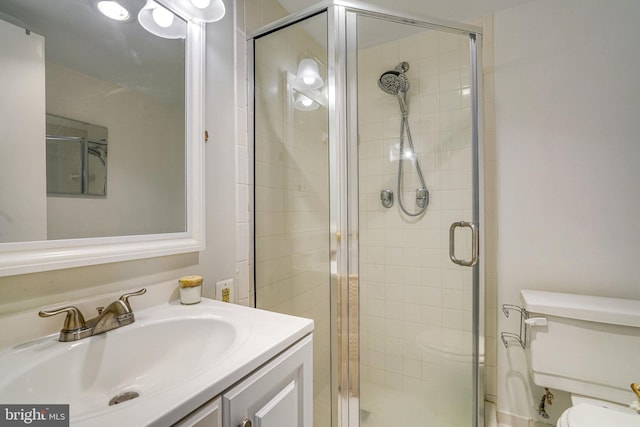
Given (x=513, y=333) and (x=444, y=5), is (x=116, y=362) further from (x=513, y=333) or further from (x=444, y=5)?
(x=444, y=5)

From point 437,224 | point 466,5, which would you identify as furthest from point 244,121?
point 466,5

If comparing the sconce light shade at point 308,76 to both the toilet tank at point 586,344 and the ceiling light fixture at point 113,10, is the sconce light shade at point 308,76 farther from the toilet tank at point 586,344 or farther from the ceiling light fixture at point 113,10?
the toilet tank at point 586,344

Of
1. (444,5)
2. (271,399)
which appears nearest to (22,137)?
(271,399)

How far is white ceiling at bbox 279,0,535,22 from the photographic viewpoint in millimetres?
1440

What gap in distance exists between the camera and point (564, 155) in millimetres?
1366

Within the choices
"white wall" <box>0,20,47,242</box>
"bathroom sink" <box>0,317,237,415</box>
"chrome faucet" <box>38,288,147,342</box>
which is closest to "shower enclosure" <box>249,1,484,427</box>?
"bathroom sink" <box>0,317,237,415</box>

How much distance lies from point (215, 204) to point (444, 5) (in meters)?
1.62

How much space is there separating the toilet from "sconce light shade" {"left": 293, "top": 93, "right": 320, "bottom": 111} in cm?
136

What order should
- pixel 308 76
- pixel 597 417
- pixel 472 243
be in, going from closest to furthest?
pixel 597 417 < pixel 308 76 < pixel 472 243

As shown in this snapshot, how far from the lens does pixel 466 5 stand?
1.47m

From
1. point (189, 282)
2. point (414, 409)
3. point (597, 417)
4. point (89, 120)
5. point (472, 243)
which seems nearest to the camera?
point (89, 120)

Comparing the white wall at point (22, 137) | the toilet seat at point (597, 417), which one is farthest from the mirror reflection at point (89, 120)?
the toilet seat at point (597, 417)

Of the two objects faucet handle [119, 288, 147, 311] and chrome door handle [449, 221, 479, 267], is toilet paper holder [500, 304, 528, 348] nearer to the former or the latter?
chrome door handle [449, 221, 479, 267]

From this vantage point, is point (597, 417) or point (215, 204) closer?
point (597, 417)
